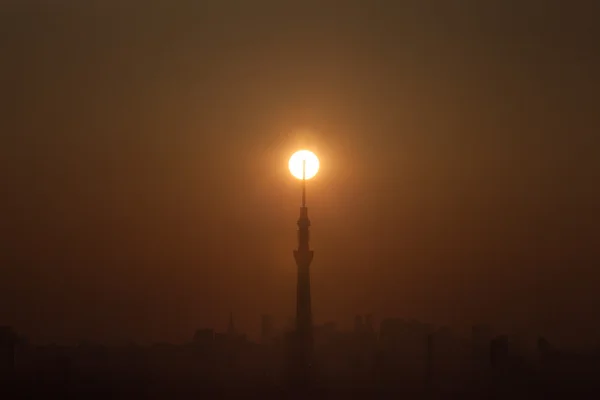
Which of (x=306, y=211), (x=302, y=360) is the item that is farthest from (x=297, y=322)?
(x=306, y=211)

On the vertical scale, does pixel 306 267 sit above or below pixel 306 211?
below

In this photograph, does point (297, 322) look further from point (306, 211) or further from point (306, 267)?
point (306, 211)

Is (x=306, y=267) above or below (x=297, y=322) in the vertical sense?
above

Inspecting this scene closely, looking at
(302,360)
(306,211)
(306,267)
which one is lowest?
(302,360)

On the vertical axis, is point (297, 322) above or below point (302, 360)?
above

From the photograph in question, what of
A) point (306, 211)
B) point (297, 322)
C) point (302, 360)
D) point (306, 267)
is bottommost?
point (302, 360)

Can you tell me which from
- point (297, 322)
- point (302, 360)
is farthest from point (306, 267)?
point (302, 360)

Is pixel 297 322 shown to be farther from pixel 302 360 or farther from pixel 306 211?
pixel 306 211

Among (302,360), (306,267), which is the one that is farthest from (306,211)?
(302,360)
